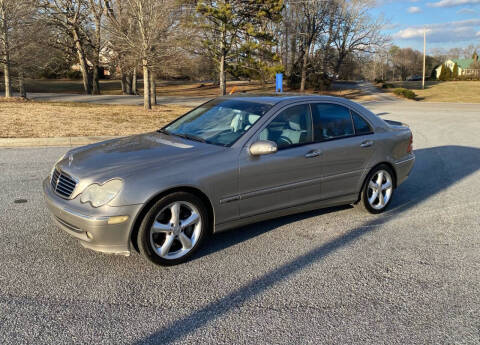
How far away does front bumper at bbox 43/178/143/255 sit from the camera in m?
3.62

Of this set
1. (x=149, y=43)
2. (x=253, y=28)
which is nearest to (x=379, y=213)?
(x=149, y=43)

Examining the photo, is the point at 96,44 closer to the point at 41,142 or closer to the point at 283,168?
the point at 41,142

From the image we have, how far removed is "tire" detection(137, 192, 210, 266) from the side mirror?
0.75m

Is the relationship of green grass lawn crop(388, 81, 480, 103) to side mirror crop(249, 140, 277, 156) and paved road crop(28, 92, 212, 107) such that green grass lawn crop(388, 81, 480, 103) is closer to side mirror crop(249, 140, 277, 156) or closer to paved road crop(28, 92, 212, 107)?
paved road crop(28, 92, 212, 107)

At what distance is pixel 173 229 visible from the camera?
3.94 metres

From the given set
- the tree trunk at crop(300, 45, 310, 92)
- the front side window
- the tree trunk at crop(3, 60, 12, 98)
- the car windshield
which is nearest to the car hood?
the car windshield

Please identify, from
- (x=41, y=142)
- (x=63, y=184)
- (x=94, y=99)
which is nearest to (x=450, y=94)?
(x=94, y=99)

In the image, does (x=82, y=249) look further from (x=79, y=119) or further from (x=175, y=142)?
(x=79, y=119)

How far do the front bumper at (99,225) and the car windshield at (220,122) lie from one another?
132 centimetres

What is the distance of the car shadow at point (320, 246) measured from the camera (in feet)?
10.2

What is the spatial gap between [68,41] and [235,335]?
122 feet

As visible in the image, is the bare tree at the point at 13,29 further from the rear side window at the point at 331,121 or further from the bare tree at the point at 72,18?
the rear side window at the point at 331,121

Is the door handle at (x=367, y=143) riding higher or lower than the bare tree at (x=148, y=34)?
lower

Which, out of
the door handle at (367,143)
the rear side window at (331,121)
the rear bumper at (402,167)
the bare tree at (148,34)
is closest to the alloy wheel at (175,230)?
the rear side window at (331,121)
